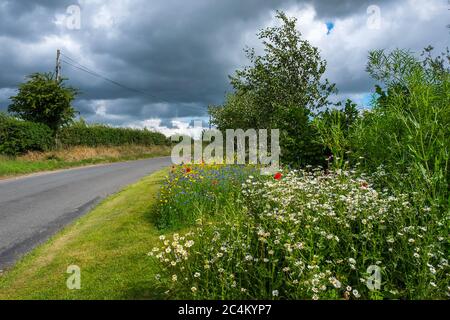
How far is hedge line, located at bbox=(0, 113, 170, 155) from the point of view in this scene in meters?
23.3

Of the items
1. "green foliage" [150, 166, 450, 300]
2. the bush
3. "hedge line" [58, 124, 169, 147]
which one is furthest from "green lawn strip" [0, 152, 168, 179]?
"green foliage" [150, 166, 450, 300]

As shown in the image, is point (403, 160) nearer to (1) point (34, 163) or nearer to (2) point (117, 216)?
(2) point (117, 216)

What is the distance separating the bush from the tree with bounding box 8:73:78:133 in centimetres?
150

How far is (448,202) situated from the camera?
4.60 m

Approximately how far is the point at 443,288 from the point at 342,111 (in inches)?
250

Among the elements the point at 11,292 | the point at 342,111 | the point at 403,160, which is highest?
the point at 342,111

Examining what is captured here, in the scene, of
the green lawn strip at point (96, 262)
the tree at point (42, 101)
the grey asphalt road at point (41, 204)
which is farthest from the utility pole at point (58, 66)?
the green lawn strip at point (96, 262)

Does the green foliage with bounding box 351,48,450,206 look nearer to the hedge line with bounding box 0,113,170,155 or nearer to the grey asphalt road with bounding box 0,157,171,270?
the grey asphalt road with bounding box 0,157,171,270

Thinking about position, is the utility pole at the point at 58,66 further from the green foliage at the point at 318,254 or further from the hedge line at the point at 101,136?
the green foliage at the point at 318,254

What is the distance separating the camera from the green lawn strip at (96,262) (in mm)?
5094

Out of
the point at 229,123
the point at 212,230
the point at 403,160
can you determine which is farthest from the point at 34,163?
the point at 403,160

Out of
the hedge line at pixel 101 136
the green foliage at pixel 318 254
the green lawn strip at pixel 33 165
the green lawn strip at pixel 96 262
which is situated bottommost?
the green lawn strip at pixel 96 262

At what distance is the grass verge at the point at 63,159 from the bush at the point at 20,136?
1.82ft

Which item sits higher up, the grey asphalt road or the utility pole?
the utility pole
